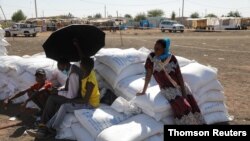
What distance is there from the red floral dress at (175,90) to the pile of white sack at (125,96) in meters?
0.11

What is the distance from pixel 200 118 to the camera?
4.81m

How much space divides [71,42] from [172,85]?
1627mm

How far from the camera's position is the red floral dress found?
186 inches

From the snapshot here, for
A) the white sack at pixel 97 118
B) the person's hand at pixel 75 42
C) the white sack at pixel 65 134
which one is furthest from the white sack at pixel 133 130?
the person's hand at pixel 75 42

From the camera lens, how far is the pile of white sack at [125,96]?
4625 millimetres

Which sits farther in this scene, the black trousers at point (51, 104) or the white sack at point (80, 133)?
the black trousers at point (51, 104)

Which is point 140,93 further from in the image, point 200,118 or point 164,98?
point 200,118

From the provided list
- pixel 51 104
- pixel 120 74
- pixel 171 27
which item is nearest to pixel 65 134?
pixel 51 104

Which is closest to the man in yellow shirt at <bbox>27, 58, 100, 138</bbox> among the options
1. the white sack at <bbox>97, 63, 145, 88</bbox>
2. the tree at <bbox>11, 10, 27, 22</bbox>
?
the white sack at <bbox>97, 63, 145, 88</bbox>

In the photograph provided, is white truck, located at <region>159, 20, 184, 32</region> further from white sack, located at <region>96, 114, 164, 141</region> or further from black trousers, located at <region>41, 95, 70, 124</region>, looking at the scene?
white sack, located at <region>96, 114, 164, 141</region>

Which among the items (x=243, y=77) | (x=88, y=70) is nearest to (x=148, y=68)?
(x=88, y=70)

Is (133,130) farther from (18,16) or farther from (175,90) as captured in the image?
(18,16)

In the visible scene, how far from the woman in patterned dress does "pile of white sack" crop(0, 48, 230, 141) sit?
0.38ft

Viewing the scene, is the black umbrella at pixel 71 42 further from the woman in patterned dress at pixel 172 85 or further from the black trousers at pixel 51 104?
the woman in patterned dress at pixel 172 85
